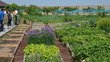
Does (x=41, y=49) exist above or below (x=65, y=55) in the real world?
above

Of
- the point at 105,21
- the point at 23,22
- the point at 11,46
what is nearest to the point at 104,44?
the point at 11,46

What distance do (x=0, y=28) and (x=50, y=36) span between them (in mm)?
9456

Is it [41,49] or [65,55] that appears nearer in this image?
[41,49]

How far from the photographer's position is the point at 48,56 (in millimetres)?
12398

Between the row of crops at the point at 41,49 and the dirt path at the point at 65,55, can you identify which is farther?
the dirt path at the point at 65,55

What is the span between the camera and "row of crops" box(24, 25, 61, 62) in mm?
11818

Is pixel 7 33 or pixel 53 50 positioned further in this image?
pixel 7 33

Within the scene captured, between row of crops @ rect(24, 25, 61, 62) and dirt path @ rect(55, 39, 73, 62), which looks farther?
dirt path @ rect(55, 39, 73, 62)

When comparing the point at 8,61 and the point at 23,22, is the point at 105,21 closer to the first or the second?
the point at 8,61

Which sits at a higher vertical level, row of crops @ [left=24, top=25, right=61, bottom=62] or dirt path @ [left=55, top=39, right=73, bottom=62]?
row of crops @ [left=24, top=25, right=61, bottom=62]

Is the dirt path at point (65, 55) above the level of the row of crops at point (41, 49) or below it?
below

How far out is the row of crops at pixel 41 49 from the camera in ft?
38.8

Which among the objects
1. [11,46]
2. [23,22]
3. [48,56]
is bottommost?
[23,22]

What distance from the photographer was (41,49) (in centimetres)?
1402
